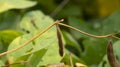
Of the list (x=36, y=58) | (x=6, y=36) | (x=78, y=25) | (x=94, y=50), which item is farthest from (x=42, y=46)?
(x=78, y=25)

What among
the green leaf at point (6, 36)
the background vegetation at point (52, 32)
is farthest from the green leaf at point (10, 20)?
the green leaf at point (6, 36)

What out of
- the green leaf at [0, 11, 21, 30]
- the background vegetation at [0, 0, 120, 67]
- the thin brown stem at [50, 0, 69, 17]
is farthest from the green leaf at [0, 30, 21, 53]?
the thin brown stem at [50, 0, 69, 17]

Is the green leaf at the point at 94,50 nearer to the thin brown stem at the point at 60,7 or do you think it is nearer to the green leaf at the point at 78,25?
the green leaf at the point at 78,25

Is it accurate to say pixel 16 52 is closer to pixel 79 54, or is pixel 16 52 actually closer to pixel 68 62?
pixel 68 62

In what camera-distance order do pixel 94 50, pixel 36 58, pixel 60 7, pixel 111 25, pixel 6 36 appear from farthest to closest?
pixel 60 7
pixel 111 25
pixel 94 50
pixel 6 36
pixel 36 58

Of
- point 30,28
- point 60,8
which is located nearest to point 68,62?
point 30,28

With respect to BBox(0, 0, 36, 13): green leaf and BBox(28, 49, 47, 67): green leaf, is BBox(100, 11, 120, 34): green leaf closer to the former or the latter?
BBox(0, 0, 36, 13): green leaf

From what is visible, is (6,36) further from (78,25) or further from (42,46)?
(78,25)

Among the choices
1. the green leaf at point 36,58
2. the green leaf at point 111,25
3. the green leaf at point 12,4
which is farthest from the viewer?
the green leaf at point 111,25
